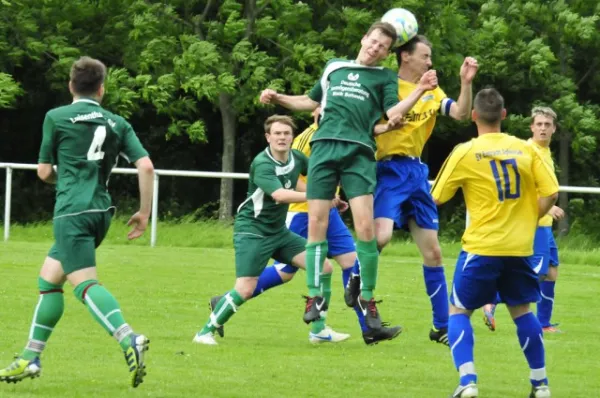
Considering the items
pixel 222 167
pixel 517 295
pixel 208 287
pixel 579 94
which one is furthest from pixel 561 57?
pixel 517 295

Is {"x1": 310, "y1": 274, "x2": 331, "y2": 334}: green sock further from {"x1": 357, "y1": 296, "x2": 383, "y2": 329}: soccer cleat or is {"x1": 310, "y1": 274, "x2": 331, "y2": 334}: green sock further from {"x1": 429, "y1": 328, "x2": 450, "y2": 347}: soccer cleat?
{"x1": 357, "y1": 296, "x2": 383, "y2": 329}: soccer cleat

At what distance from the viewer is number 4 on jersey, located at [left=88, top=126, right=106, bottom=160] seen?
27.5 feet

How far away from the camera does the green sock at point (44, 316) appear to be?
8.63m

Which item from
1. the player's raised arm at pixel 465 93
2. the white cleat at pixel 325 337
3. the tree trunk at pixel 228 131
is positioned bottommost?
the tree trunk at pixel 228 131

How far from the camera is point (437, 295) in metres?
10.8

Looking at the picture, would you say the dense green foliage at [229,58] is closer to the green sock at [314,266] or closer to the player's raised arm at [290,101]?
the player's raised arm at [290,101]

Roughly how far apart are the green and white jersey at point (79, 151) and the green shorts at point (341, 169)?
1.97m

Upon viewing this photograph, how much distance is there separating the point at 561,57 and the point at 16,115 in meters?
13.1

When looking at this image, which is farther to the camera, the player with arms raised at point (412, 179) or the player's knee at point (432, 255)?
the player's knee at point (432, 255)

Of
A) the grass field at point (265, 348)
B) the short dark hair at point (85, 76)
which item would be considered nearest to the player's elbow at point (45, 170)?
the short dark hair at point (85, 76)

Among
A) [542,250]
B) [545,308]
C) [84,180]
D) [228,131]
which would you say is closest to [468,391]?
[84,180]

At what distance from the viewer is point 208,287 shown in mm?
15664

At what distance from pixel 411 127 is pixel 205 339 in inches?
90.7

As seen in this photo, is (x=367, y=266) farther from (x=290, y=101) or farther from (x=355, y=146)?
(x=290, y=101)
